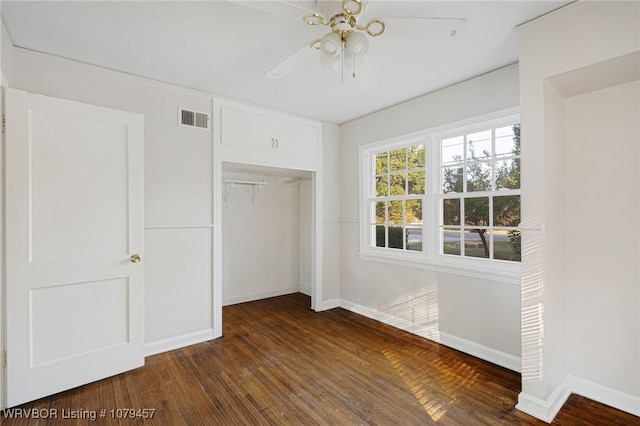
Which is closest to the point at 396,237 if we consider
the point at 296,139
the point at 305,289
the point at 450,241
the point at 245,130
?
the point at 450,241

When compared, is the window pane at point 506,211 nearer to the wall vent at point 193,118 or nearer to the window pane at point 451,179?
the window pane at point 451,179

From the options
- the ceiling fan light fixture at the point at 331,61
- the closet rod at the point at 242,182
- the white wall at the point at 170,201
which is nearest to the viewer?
the ceiling fan light fixture at the point at 331,61

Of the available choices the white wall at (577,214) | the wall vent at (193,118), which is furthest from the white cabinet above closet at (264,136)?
the white wall at (577,214)

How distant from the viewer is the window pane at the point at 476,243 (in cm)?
295

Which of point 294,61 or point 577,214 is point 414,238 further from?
point 294,61

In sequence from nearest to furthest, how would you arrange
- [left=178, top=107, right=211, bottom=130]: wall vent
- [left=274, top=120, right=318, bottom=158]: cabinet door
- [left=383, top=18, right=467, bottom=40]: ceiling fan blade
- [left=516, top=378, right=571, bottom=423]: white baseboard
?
[left=383, top=18, right=467, bottom=40]: ceiling fan blade, [left=516, top=378, right=571, bottom=423]: white baseboard, [left=178, top=107, right=211, bottom=130]: wall vent, [left=274, top=120, right=318, bottom=158]: cabinet door

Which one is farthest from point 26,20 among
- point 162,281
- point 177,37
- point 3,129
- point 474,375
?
point 474,375

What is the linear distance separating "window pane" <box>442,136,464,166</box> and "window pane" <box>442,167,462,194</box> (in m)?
0.07

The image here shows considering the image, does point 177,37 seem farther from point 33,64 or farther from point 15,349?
point 15,349

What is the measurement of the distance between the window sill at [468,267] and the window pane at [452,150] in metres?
0.99

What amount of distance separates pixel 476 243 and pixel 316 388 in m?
1.93

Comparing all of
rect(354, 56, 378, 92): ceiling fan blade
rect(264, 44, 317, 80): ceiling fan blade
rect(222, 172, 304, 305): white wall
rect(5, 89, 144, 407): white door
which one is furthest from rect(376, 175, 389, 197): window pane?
rect(5, 89, 144, 407): white door

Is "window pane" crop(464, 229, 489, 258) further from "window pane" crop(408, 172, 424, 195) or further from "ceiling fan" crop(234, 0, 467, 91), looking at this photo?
"ceiling fan" crop(234, 0, 467, 91)

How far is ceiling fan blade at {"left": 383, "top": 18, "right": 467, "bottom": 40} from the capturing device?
1583 millimetres
